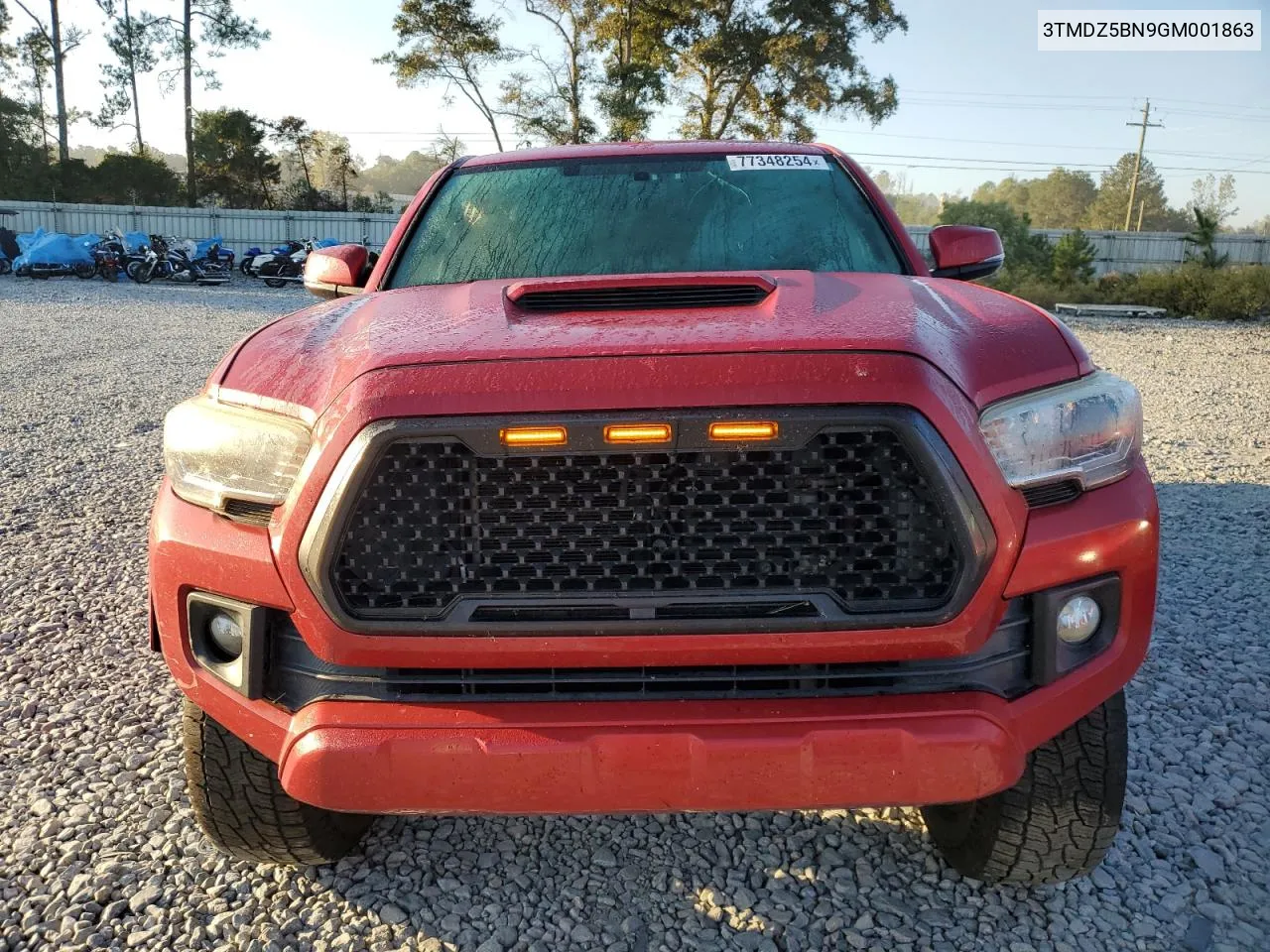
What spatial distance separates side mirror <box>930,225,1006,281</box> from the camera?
3.11 m

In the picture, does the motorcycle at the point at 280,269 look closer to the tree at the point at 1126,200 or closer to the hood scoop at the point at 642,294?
the hood scoop at the point at 642,294

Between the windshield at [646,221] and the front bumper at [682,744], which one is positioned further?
the windshield at [646,221]

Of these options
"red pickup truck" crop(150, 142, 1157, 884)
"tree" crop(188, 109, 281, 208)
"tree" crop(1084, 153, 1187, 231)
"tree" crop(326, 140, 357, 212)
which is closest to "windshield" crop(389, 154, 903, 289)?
"red pickup truck" crop(150, 142, 1157, 884)

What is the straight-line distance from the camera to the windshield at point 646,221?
9.35 feet

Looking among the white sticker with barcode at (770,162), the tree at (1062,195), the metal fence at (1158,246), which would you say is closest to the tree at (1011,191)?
the tree at (1062,195)

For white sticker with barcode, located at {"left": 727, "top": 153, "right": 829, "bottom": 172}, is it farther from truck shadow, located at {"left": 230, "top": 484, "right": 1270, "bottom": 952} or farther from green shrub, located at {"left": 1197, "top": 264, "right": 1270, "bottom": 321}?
green shrub, located at {"left": 1197, "top": 264, "right": 1270, "bottom": 321}

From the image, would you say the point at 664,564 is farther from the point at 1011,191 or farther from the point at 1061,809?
the point at 1011,191

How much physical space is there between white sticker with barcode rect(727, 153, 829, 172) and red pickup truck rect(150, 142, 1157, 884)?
1465 millimetres

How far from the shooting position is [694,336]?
5.87 ft

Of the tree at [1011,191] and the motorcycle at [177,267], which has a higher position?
the tree at [1011,191]

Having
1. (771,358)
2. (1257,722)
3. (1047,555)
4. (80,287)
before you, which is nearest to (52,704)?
(771,358)

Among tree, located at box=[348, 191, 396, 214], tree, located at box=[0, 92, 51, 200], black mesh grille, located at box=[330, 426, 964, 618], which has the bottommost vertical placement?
black mesh grille, located at box=[330, 426, 964, 618]

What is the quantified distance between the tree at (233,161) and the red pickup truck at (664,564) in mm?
37576

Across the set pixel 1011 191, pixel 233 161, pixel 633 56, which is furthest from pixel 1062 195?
pixel 233 161
